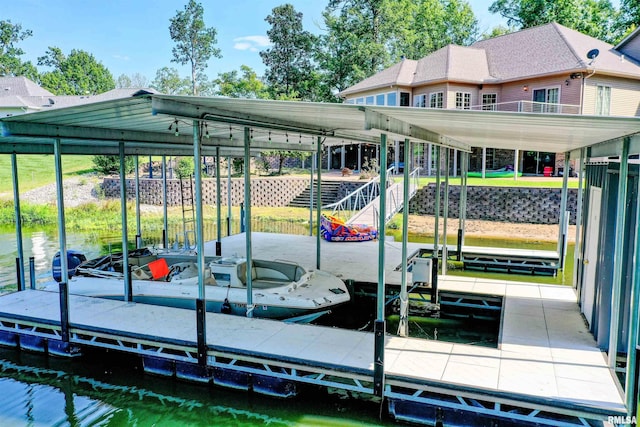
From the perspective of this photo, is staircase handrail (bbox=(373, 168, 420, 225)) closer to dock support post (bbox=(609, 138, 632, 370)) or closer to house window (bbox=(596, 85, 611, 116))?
house window (bbox=(596, 85, 611, 116))

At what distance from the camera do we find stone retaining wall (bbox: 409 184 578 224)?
61.6ft

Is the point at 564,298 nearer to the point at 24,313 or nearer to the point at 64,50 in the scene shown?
the point at 24,313

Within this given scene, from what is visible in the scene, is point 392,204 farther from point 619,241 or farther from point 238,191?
point 619,241

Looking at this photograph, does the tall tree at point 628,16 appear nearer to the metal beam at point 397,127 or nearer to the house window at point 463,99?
the house window at point 463,99

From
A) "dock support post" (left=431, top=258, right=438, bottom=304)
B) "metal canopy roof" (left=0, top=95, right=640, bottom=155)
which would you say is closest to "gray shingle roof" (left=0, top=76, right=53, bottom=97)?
"metal canopy roof" (left=0, top=95, right=640, bottom=155)

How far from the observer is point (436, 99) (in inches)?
964

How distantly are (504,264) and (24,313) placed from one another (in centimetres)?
1015

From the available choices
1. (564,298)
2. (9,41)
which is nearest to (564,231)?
(564,298)

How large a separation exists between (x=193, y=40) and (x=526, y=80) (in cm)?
3366

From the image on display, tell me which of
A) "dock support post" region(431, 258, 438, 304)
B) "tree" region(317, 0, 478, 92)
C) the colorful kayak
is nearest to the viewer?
"dock support post" region(431, 258, 438, 304)

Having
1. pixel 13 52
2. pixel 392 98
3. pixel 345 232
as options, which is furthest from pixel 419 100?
pixel 13 52

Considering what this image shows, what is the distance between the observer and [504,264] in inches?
468

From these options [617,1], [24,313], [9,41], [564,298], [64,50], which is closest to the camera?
[24,313]

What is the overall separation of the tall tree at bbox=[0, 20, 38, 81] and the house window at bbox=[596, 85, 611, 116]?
57.6 m
